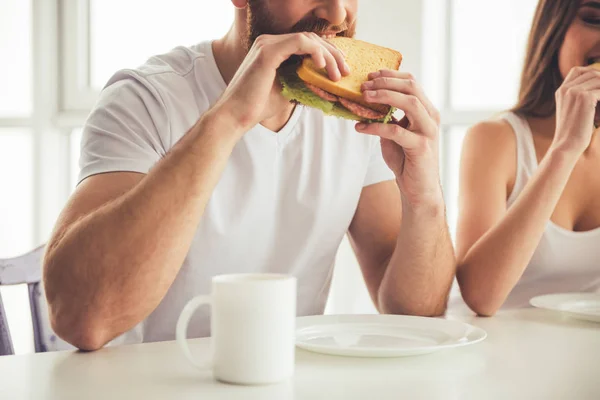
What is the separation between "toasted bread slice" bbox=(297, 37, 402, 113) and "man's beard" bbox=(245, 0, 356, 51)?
0.26 feet

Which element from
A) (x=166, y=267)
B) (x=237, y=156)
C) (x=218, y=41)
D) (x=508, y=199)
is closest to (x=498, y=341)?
(x=166, y=267)

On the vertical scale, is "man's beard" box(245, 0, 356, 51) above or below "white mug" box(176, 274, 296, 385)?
above

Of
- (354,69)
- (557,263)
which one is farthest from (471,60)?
(354,69)

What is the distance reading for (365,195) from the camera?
1552 millimetres

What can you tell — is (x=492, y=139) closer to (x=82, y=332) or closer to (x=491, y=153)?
(x=491, y=153)

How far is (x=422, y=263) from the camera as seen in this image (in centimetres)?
136

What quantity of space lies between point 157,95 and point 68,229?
36 centimetres

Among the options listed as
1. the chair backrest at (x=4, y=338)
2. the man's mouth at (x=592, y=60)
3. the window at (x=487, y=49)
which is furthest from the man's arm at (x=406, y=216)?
the window at (x=487, y=49)

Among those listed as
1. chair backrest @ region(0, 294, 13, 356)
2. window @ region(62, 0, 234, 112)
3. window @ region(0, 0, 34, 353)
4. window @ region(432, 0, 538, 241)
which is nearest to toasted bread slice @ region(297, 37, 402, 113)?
chair backrest @ region(0, 294, 13, 356)

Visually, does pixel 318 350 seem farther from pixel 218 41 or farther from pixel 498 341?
pixel 218 41

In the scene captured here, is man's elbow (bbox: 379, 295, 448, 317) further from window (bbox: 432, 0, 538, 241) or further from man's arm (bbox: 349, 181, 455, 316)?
window (bbox: 432, 0, 538, 241)

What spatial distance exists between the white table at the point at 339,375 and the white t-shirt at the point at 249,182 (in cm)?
→ 37

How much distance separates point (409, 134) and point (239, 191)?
38 cm

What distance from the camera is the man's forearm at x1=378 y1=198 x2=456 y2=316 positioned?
1.34m
